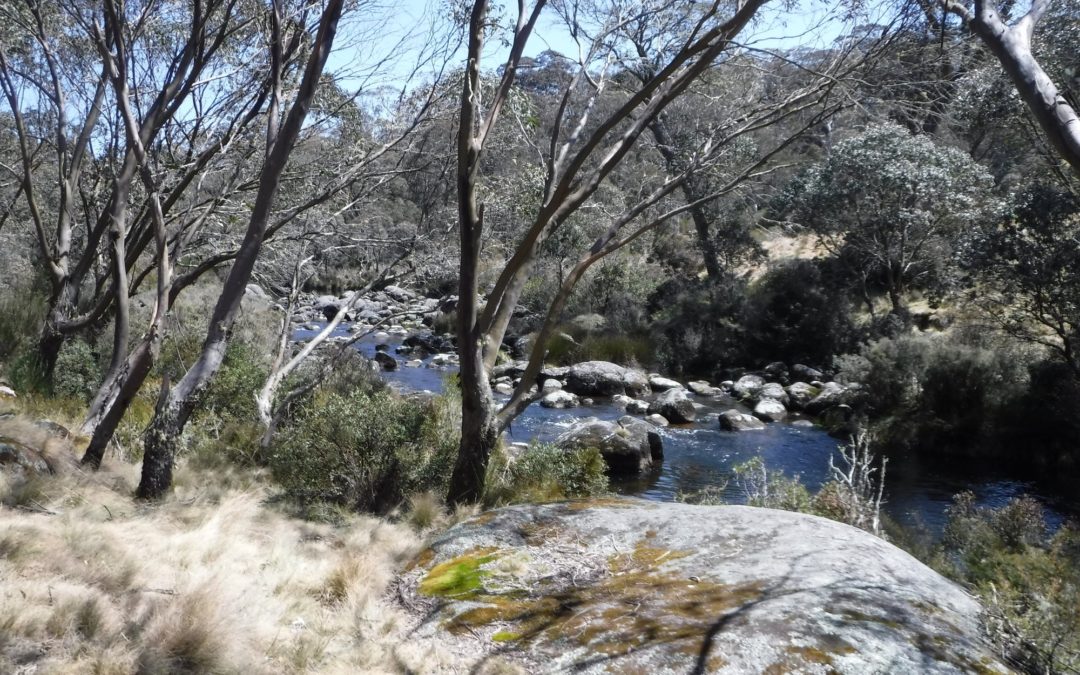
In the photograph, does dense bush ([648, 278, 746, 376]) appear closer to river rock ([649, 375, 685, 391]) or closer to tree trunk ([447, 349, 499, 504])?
river rock ([649, 375, 685, 391])

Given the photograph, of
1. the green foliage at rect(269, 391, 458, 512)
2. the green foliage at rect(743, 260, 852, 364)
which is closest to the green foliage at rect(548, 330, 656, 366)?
the green foliage at rect(743, 260, 852, 364)

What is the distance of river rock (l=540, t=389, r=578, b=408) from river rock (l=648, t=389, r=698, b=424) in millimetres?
1909

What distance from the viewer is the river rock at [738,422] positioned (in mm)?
16281

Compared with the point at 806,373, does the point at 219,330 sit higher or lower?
higher

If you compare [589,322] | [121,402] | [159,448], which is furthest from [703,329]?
[159,448]

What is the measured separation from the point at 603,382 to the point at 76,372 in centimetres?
1263

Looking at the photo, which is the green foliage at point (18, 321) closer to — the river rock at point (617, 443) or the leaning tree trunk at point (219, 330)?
the leaning tree trunk at point (219, 330)

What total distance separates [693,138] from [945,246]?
1237 centimetres

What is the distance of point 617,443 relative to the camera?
12438 millimetres

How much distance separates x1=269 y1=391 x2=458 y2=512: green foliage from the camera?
6.88 m

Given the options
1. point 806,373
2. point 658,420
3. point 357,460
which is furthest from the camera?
point 806,373

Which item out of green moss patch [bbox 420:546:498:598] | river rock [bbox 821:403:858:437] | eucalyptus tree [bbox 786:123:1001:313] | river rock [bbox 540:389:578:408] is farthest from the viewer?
eucalyptus tree [bbox 786:123:1001:313]

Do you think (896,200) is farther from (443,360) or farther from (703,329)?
(443,360)

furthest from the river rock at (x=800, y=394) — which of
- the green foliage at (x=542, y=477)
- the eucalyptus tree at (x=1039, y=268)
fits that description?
the green foliage at (x=542, y=477)
